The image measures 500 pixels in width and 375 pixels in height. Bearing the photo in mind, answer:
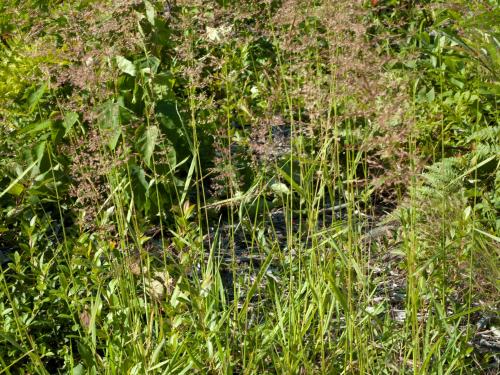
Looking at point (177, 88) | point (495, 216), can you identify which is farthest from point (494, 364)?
point (177, 88)

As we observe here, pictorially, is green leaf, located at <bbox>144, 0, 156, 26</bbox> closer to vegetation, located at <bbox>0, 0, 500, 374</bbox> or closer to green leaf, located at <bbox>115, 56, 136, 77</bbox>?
vegetation, located at <bbox>0, 0, 500, 374</bbox>

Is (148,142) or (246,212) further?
(148,142)

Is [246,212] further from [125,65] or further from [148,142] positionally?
[125,65]

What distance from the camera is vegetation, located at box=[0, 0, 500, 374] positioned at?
99.5 inches

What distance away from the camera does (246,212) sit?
2992 millimetres

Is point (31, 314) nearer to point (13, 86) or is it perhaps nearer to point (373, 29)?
point (13, 86)

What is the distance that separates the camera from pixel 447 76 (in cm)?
451

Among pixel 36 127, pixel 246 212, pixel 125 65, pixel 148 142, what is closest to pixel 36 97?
pixel 36 127

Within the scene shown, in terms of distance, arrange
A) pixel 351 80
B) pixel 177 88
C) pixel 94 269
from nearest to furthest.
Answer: pixel 351 80
pixel 94 269
pixel 177 88

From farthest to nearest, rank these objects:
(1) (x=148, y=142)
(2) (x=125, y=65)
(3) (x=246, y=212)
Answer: (2) (x=125, y=65) < (1) (x=148, y=142) < (3) (x=246, y=212)

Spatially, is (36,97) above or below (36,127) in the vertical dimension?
above

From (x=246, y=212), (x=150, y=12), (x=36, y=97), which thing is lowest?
(x=246, y=212)

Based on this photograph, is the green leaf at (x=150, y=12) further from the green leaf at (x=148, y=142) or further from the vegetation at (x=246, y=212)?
the green leaf at (x=148, y=142)

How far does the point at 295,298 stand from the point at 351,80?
75 cm
